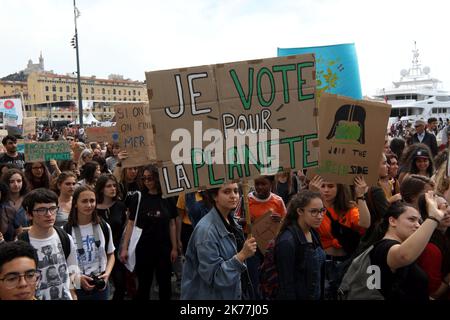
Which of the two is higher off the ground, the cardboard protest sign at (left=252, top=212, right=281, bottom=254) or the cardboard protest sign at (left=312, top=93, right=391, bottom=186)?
the cardboard protest sign at (left=312, top=93, right=391, bottom=186)

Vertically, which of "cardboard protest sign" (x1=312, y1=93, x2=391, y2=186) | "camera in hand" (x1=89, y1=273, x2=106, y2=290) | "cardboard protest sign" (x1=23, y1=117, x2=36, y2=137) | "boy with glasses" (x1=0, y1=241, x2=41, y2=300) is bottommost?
"camera in hand" (x1=89, y1=273, x2=106, y2=290)

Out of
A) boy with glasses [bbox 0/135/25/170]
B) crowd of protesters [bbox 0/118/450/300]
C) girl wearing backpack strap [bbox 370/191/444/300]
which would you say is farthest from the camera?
boy with glasses [bbox 0/135/25/170]

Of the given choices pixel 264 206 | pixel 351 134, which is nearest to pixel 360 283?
pixel 351 134

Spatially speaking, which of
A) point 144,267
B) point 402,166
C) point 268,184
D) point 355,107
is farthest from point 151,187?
point 402,166

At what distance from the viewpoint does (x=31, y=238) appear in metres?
3.39

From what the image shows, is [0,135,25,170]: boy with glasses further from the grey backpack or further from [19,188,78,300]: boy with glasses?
the grey backpack

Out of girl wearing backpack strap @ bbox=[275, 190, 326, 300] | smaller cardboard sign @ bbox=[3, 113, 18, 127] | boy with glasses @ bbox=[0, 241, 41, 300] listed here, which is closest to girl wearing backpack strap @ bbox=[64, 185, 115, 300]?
boy with glasses @ bbox=[0, 241, 41, 300]

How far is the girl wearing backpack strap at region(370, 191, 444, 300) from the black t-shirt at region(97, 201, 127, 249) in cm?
300

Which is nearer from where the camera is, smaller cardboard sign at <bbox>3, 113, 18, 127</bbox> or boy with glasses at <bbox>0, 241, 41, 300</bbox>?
boy with glasses at <bbox>0, 241, 41, 300</bbox>

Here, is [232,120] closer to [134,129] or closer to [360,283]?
[360,283]

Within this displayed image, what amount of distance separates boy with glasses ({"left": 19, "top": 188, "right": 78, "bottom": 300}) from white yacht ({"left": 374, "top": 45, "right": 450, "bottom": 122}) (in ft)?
153

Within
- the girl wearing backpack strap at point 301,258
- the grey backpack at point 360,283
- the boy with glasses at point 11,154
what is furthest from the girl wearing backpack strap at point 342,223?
the boy with glasses at point 11,154

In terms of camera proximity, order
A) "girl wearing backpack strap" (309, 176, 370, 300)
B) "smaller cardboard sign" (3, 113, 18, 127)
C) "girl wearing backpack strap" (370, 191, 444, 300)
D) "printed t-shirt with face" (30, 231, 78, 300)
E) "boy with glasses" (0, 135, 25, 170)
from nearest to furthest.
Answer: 1. "girl wearing backpack strap" (370, 191, 444, 300)
2. "printed t-shirt with face" (30, 231, 78, 300)
3. "girl wearing backpack strap" (309, 176, 370, 300)
4. "boy with glasses" (0, 135, 25, 170)
5. "smaller cardboard sign" (3, 113, 18, 127)

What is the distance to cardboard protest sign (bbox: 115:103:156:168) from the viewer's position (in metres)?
6.50
